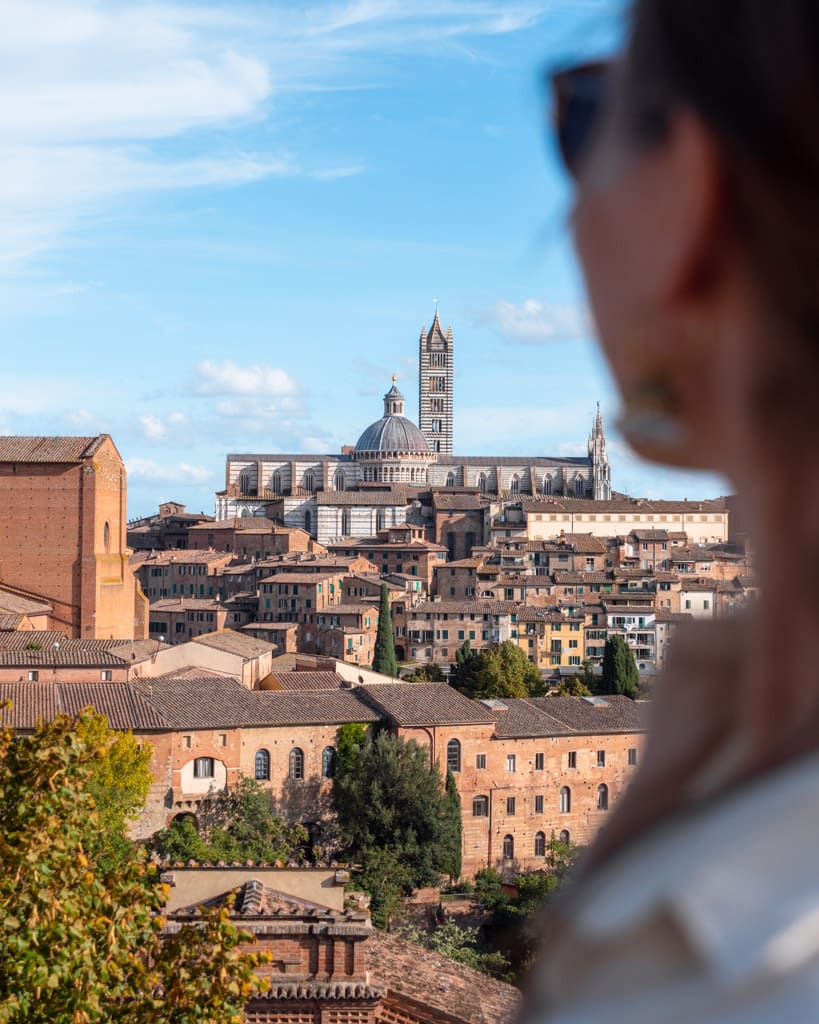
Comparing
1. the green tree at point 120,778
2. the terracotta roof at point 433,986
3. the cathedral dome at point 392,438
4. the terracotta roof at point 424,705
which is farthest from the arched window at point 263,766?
the cathedral dome at point 392,438

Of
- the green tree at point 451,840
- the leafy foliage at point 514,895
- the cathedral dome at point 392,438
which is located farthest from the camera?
the cathedral dome at point 392,438

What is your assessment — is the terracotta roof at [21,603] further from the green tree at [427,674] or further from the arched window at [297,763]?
the green tree at [427,674]

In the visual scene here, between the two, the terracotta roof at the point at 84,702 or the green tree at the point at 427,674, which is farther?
the green tree at the point at 427,674

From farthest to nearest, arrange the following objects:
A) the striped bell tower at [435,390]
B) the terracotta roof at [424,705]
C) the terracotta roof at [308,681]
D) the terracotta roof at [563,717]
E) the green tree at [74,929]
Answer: the striped bell tower at [435,390], the terracotta roof at [308,681], the terracotta roof at [563,717], the terracotta roof at [424,705], the green tree at [74,929]

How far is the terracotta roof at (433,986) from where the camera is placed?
11.7 meters

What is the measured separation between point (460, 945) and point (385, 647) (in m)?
16.9

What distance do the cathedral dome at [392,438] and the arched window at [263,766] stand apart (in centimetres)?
5128

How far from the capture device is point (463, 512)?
5969cm

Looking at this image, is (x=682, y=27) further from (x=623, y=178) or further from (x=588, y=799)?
(x=588, y=799)

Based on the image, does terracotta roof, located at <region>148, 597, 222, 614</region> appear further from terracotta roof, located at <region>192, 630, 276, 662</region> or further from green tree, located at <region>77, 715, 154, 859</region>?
green tree, located at <region>77, 715, 154, 859</region>

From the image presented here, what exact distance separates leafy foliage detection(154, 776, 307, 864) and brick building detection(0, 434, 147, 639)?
9935 millimetres

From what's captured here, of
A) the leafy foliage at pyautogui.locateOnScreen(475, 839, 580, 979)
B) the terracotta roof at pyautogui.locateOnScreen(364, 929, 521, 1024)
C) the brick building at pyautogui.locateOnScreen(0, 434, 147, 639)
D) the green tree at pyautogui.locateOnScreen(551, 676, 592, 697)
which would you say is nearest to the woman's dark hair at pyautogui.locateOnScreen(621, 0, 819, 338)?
the terracotta roof at pyautogui.locateOnScreen(364, 929, 521, 1024)

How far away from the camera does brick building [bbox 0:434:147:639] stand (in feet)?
103

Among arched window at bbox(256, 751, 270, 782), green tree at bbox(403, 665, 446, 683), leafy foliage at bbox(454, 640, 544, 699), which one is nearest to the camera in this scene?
arched window at bbox(256, 751, 270, 782)
